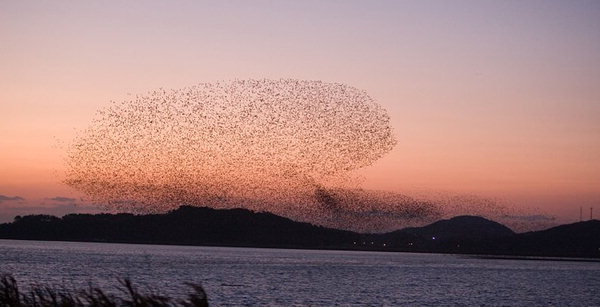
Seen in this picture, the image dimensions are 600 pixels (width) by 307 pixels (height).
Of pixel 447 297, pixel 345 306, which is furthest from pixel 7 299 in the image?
pixel 447 297

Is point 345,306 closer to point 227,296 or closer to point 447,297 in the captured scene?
point 227,296

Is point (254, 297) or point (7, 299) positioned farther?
point (254, 297)

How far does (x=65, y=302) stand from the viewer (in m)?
18.2

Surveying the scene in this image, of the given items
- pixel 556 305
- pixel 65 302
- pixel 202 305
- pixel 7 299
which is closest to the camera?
pixel 202 305

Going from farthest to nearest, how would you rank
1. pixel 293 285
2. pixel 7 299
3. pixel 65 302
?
pixel 293 285 → pixel 7 299 → pixel 65 302

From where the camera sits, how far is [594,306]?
95188mm

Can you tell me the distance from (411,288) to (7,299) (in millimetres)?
92950

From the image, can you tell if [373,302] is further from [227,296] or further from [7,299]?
[7,299]

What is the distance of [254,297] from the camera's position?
268ft

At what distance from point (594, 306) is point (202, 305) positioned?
88561 mm

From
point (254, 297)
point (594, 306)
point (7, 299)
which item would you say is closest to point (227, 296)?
point (254, 297)

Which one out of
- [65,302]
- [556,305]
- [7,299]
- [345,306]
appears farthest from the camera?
[556,305]

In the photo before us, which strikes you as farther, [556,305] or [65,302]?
[556,305]

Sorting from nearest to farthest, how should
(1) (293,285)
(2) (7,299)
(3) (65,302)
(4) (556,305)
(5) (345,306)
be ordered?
(3) (65,302), (2) (7,299), (5) (345,306), (4) (556,305), (1) (293,285)
